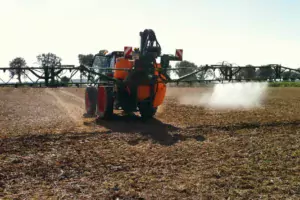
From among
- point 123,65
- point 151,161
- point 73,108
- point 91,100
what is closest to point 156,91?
point 123,65

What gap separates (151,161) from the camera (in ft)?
22.9

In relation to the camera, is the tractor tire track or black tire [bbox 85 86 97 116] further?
black tire [bbox 85 86 97 116]

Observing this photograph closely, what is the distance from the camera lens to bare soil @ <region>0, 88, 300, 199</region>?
521cm

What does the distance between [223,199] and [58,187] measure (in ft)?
8.79

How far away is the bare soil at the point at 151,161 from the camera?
521 cm

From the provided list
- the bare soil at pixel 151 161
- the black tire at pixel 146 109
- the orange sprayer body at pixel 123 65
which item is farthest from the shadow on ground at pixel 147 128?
the orange sprayer body at pixel 123 65

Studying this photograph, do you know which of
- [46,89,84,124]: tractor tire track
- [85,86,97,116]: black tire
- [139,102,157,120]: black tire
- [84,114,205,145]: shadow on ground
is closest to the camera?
[84,114,205,145]: shadow on ground

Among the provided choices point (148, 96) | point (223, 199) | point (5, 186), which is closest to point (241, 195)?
point (223, 199)

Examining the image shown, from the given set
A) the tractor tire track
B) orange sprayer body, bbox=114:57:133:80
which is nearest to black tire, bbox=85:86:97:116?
the tractor tire track

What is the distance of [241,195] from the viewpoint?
4.96 m

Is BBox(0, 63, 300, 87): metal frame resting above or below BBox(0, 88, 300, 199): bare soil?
above

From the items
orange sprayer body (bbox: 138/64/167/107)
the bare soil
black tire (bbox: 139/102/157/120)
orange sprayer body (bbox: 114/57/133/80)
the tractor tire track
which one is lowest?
the bare soil

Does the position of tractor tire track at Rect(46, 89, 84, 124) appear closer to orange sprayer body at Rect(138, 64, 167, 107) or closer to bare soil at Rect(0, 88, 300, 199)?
bare soil at Rect(0, 88, 300, 199)

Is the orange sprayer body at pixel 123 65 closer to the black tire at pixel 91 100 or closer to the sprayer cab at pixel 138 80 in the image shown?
the sprayer cab at pixel 138 80
